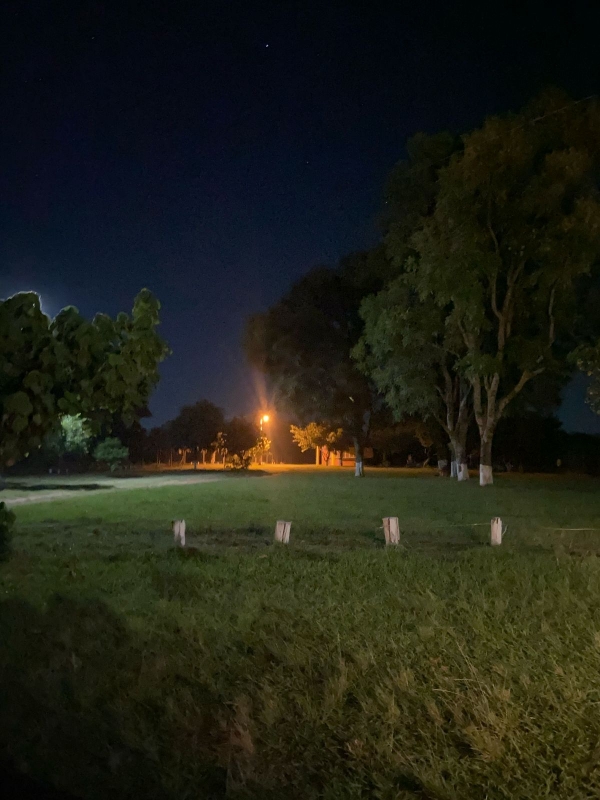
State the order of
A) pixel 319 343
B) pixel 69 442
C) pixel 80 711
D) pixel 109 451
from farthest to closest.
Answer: pixel 109 451 < pixel 69 442 < pixel 319 343 < pixel 80 711

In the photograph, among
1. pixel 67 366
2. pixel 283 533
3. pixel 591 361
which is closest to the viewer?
pixel 67 366

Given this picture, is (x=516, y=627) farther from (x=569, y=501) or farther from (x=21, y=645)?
(x=569, y=501)

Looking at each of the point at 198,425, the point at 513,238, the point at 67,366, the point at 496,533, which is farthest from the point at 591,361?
the point at 198,425

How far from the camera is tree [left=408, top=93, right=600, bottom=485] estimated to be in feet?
85.9

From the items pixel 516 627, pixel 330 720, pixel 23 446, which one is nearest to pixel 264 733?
pixel 330 720

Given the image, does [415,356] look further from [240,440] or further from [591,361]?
[240,440]

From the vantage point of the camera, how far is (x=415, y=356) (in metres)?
33.2

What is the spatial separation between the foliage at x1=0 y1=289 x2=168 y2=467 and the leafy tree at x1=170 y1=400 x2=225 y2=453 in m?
54.7

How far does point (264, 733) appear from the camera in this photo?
16.1 feet

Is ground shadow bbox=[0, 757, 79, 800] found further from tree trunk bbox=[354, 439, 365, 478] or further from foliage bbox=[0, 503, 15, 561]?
tree trunk bbox=[354, 439, 365, 478]

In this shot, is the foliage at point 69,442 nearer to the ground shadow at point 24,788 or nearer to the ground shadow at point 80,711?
the ground shadow at point 80,711

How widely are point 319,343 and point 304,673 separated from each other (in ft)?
123

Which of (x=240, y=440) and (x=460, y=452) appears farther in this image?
(x=240, y=440)

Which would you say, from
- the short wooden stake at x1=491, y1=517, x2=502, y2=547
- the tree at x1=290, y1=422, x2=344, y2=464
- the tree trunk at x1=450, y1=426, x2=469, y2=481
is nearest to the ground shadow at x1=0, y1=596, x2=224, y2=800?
the short wooden stake at x1=491, y1=517, x2=502, y2=547
